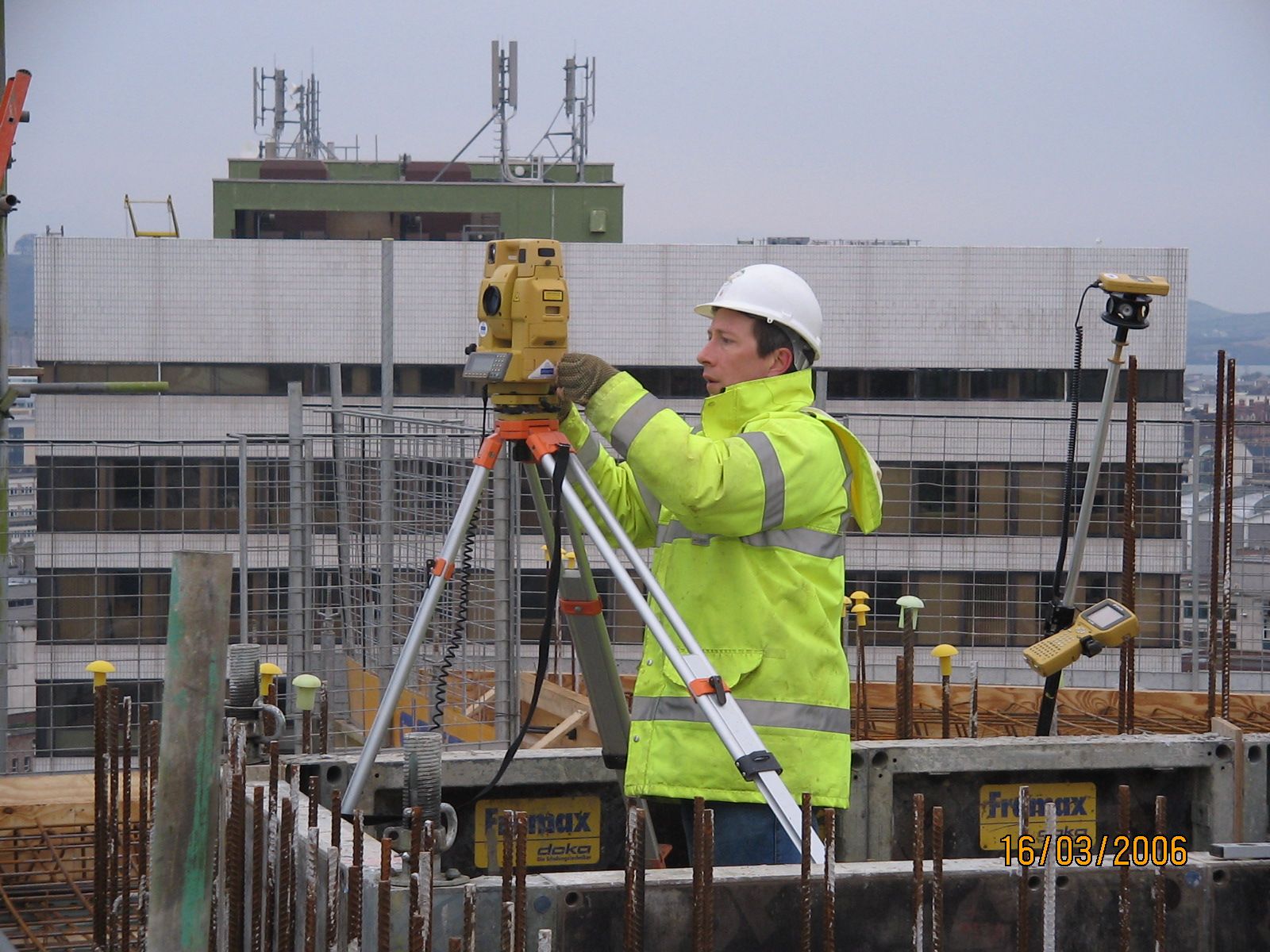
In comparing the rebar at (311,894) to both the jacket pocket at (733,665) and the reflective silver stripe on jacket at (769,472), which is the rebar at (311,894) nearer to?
the jacket pocket at (733,665)

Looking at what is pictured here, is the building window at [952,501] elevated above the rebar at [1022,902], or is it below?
above

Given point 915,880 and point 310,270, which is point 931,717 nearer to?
point 915,880

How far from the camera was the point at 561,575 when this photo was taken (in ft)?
10.5

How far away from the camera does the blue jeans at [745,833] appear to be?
9.93ft

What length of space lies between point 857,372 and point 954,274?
3.63 metres

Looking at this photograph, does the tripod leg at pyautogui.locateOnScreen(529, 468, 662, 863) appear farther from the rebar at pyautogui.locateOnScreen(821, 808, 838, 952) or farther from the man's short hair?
the rebar at pyautogui.locateOnScreen(821, 808, 838, 952)

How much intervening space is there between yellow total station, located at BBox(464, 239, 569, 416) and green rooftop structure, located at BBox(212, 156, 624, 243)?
4133 centimetres

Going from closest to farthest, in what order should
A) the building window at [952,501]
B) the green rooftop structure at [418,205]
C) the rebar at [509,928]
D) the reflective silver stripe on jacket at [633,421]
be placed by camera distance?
the rebar at [509,928] → the reflective silver stripe on jacket at [633,421] → the building window at [952,501] → the green rooftop structure at [418,205]

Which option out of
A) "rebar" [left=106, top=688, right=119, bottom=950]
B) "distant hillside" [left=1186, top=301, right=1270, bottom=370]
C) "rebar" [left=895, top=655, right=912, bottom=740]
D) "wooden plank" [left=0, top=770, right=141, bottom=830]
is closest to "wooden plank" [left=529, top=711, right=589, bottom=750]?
"rebar" [left=895, top=655, right=912, bottom=740]

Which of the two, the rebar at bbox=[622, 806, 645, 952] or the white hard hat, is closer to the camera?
the rebar at bbox=[622, 806, 645, 952]

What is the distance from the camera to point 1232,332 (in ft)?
349

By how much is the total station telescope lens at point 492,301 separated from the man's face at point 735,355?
1.55 ft

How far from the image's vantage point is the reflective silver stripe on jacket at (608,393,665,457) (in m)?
2.82
